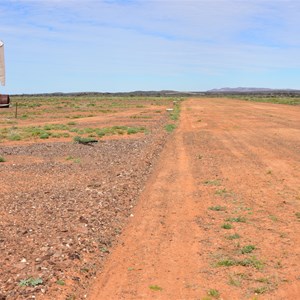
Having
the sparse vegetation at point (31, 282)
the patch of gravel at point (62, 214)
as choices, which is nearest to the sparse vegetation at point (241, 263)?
the patch of gravel at point (62, 214)

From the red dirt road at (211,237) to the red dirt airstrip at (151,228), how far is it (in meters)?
0.02

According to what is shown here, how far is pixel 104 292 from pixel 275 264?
8.14ft

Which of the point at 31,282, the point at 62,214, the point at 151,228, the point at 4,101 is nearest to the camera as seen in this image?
the point at 31,282

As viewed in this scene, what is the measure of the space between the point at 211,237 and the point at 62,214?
9.76 ft

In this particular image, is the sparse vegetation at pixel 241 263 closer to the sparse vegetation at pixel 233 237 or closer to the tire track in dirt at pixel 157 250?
the tire track in dirt at pixel 157 250

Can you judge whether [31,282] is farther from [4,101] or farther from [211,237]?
[4,101]

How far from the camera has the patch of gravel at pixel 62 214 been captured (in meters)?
6.07

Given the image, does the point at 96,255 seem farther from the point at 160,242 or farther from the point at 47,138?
the point at 47,138

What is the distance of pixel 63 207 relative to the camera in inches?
372

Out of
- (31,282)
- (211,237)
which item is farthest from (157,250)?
(31,282)

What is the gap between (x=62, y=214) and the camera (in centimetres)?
889

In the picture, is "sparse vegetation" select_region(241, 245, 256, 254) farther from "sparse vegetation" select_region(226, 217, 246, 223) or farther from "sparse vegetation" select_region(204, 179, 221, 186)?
Result: "sparse vegetation" select_region(204, 179, 221, 186)

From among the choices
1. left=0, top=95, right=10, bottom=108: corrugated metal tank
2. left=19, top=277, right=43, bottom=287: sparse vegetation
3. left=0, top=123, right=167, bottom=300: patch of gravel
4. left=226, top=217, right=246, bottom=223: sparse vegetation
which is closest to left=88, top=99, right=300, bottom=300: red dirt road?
left=226, top=217, right=246, bottom=223: sparse vegetation

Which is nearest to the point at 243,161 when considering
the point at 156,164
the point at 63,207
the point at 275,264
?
the point at 156,164
